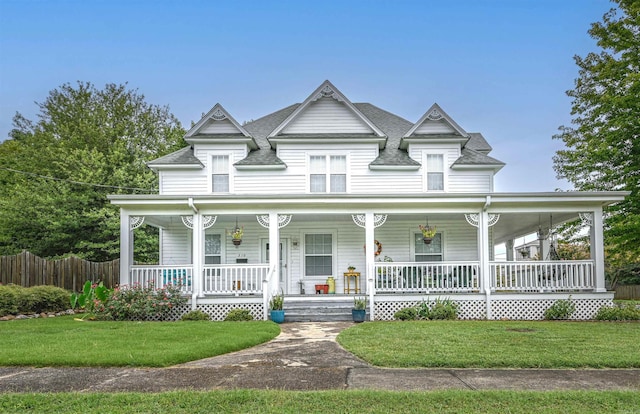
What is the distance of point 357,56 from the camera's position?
61.9 feet

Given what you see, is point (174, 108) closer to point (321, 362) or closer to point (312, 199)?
point (312, 199)

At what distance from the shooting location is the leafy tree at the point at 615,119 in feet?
53.2

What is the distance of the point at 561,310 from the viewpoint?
12844 millimetres

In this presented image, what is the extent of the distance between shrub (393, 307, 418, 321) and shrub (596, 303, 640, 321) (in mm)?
4831

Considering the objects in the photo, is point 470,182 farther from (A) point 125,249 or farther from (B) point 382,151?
(A) point 125,249

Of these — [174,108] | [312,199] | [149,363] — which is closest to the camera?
[149,363]

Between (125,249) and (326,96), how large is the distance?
26.7ft

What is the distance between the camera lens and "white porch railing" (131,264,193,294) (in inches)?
527

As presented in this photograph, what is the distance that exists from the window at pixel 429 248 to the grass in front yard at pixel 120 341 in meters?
6.87

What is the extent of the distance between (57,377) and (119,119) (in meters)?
29.9


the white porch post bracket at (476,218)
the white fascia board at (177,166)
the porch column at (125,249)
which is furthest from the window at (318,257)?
the porch column at (125,249)

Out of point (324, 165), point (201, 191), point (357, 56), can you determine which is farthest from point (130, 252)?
point (357, 56)

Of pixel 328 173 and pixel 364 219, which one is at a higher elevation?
pixel 328 173

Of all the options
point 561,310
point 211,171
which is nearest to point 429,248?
point 561,310
